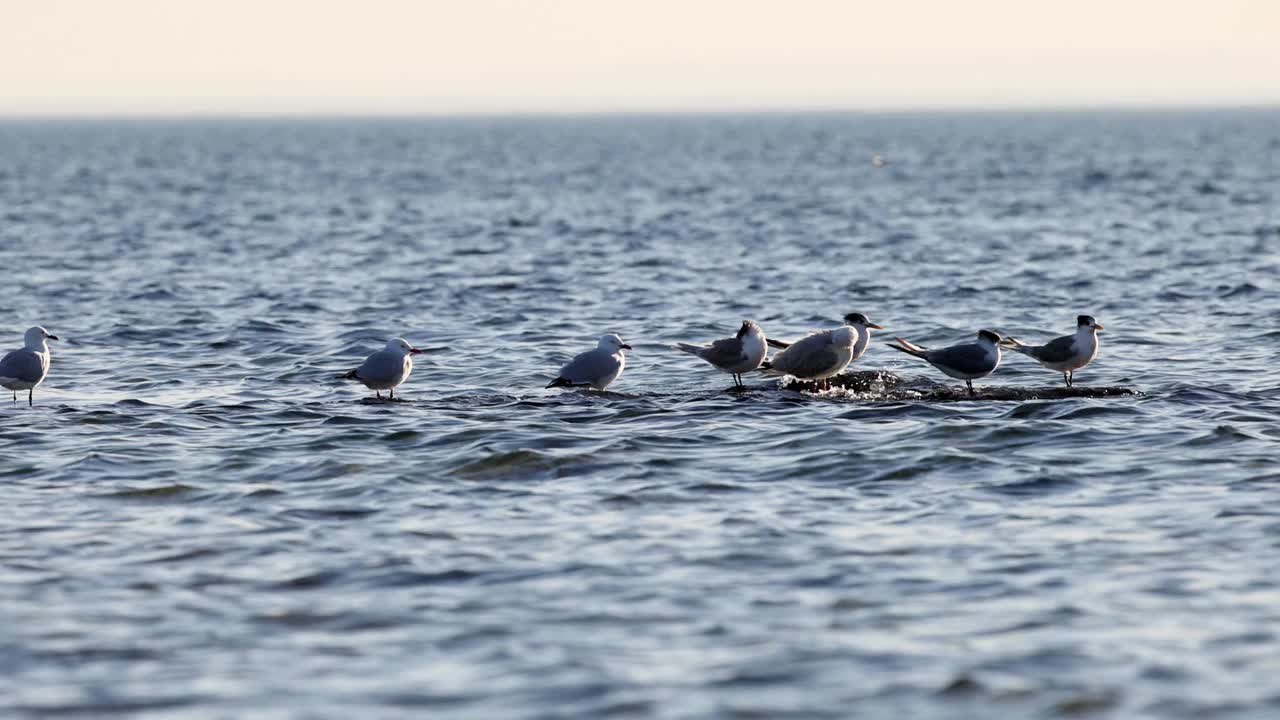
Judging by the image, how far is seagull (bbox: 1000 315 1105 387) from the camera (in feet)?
58.6

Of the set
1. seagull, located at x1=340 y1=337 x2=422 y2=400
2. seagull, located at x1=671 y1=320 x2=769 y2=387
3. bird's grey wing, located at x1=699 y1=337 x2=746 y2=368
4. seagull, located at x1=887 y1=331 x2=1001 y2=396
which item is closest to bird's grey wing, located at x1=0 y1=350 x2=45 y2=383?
seagull, located at x1=340 y1=337 x2=422 y2=400

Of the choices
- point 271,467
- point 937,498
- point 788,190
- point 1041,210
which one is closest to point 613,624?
point 937,498

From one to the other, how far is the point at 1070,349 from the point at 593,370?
550 cm

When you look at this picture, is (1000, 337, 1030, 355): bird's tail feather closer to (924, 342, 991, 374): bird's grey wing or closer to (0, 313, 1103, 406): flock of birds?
(0, 313, 1103, 406): flock of birds

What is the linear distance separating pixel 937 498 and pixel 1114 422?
3880 millimetres

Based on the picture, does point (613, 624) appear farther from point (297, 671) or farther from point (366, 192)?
point (366, 192)

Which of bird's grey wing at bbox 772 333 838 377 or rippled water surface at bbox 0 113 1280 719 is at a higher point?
bird's grey wing at bbox 772 333 838 377

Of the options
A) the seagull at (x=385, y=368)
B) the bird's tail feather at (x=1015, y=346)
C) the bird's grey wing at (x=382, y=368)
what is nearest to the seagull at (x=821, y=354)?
the bird's tail feather at (x=1015, y=346)

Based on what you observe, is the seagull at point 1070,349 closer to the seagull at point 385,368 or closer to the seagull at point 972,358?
the seagull at point 972,358

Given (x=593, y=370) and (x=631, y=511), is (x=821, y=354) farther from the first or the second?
(x=631, y=511)

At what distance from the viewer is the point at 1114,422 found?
1611 centimetres

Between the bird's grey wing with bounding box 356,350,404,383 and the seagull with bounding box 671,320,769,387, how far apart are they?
3453 millimetres

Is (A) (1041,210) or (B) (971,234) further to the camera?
(A) (1041,210)

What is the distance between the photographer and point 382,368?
17.8m
